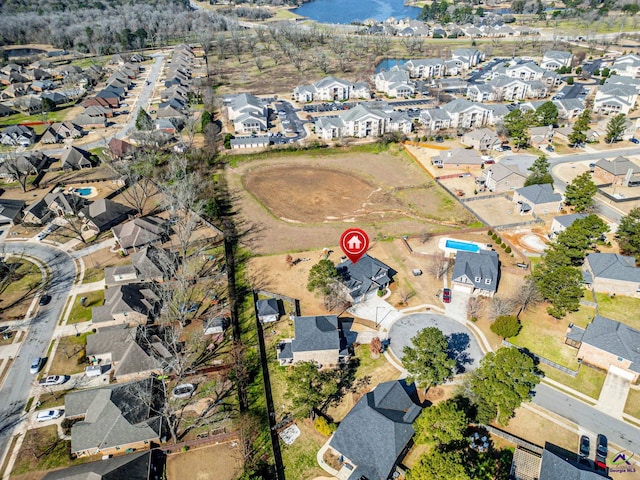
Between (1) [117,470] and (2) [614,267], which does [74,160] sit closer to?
(1) [117,470]

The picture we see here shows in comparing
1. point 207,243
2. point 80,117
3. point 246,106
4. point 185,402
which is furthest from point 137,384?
point 80,117

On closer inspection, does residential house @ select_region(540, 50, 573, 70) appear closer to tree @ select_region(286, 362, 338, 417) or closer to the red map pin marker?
the red map pin marker

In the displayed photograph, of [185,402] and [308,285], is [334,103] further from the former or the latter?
[185,402]

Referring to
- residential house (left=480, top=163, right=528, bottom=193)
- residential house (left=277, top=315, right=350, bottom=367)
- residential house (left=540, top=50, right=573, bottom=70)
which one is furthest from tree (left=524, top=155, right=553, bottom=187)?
residential house (left=540, top=50, right=573, bottom=70)

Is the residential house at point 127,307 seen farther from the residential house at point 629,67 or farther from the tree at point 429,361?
the residential house at point 629,67

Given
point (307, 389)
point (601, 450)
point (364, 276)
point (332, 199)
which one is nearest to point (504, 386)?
point (601, 450)

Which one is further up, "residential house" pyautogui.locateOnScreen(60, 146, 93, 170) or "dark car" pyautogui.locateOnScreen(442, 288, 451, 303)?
"residential house" pyautogui.locateOnScreen(60, 146, 93, 170)

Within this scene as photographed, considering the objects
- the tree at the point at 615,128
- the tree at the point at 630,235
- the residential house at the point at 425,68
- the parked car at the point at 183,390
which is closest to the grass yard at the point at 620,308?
the tree at the point at 630,235
